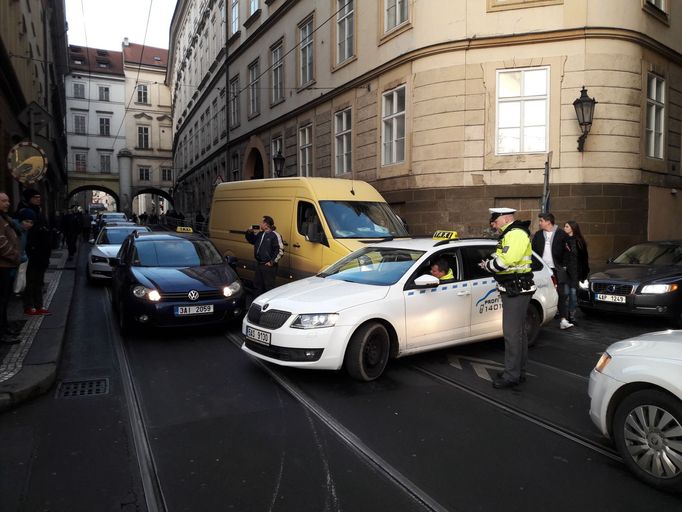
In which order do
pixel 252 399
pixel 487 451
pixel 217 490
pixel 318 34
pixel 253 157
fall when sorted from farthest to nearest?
pixel 253 157 < pixel 318 34 < pixel 252 399 < pixel 487 451 < pixel 217 490

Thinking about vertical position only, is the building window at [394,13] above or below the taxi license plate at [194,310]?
above

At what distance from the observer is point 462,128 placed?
14.3m

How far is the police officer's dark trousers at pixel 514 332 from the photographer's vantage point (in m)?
5.56

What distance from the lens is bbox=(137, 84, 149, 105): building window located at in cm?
6625

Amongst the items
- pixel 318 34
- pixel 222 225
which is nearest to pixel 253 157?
pixel 318 34

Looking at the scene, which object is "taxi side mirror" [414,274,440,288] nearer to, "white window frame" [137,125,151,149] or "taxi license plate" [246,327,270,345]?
"taxi license plate" [246,327,270,345]

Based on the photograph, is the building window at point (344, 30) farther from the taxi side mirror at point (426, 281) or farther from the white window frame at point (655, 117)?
the taxi side mirror at point (426, 281)

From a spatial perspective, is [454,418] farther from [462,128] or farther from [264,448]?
[462,128]

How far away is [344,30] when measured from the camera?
1933 cm

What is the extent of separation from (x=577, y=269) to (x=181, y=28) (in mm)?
52240

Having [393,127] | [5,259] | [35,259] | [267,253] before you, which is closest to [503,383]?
[267,253]

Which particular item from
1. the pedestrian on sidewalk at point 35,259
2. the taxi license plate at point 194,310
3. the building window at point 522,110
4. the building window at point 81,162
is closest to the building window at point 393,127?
the building window at point 522,110

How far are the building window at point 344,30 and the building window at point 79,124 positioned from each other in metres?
54.7

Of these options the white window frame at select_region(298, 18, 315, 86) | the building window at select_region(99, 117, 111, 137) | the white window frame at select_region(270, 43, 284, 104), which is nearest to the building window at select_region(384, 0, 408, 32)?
the white window frame at select_region(298, 18, 315, 86)
